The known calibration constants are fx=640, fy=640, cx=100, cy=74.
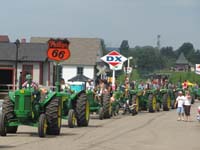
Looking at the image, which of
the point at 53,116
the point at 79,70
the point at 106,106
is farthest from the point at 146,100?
the point at 79,70

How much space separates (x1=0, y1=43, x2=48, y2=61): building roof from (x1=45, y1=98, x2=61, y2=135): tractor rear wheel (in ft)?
127

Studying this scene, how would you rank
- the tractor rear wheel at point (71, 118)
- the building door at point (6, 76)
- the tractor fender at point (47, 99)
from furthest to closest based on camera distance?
the building door at point (6, 76)
the tractor rear wheel at point (71, 118)
the tractor fender at point (47, 99)

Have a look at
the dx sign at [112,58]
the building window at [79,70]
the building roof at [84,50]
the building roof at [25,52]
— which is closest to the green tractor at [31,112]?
the dx sign at [112,58]

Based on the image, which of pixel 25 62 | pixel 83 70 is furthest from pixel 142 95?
pixel 83 70

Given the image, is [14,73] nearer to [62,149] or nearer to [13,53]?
[13,53]

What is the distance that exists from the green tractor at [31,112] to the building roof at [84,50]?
60.9 m

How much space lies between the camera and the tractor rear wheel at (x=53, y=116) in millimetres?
19453

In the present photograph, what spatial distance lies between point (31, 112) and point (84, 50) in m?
65.8

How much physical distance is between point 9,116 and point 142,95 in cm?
1743

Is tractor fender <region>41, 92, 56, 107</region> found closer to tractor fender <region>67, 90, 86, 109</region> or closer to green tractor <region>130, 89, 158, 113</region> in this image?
tractor fender <region>67, 90, 86, 109</region>

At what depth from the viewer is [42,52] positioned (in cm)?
6028

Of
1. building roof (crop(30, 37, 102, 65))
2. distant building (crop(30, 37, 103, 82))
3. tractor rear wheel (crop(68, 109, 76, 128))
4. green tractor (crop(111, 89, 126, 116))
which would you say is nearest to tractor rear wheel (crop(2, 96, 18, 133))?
tractor rear wheel (crop(68, 109, 76, 128))

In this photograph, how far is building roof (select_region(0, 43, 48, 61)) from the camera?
5847cm

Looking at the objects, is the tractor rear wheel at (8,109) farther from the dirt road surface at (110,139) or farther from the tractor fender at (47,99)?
the tractor fender at (47,99)
